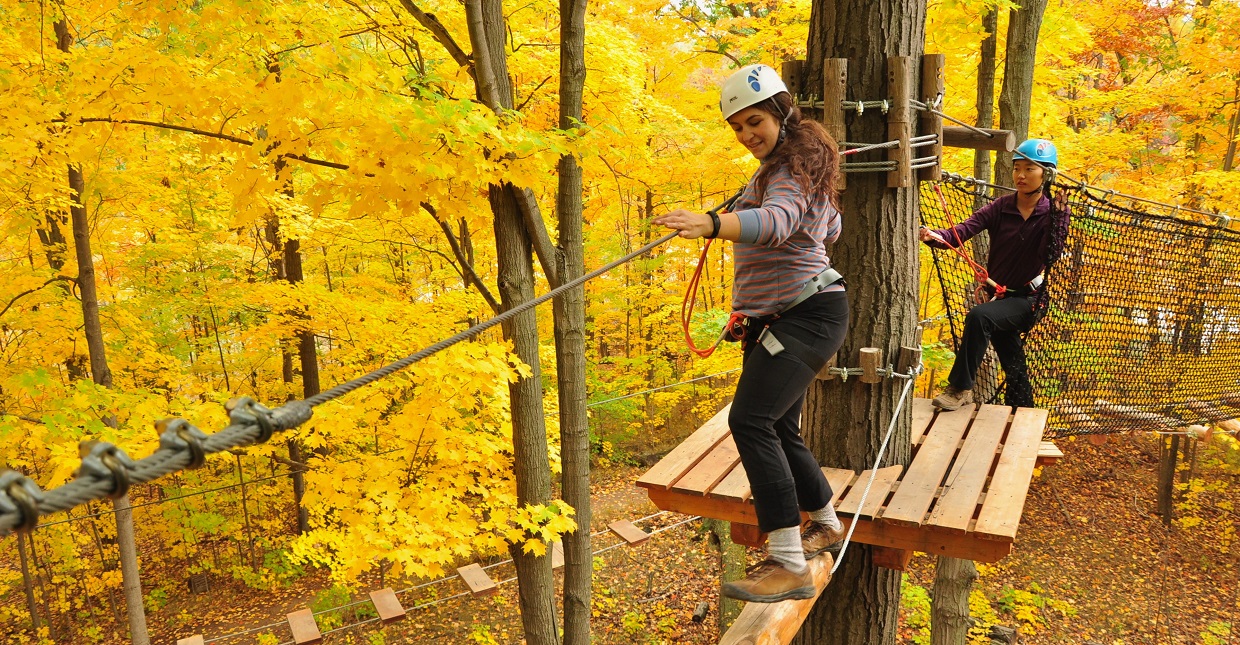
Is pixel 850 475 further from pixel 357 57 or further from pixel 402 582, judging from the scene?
pixel 402 582

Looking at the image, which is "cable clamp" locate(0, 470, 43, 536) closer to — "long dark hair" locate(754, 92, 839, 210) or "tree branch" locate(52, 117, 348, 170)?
"long dark hair" locate(754, 92, 839, 210)

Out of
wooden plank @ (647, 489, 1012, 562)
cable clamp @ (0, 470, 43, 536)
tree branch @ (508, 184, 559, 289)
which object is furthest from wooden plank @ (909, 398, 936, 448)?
cable clamp @ (0, 470, 43, 536)

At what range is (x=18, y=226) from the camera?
618 cm

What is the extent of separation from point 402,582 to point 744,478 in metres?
8.95

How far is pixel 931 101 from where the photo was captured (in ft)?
8.80

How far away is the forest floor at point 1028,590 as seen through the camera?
8.69 m

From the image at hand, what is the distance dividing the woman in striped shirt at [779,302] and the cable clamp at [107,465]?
1489 millimetres

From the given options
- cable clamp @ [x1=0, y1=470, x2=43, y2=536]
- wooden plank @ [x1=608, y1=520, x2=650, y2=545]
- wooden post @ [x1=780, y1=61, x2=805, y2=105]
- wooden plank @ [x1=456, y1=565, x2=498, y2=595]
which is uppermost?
wooden post @ [x1=780, y1=61, x2=805, y2=105]

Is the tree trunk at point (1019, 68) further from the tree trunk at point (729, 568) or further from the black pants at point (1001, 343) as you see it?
the tree trunk at point (729, 568)

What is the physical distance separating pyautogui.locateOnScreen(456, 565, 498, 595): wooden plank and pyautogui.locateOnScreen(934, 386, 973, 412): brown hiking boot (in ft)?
18.3

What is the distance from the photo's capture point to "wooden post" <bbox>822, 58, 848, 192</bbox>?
2.55 m

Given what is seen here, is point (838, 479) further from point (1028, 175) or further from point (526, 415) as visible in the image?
point (526, 415)

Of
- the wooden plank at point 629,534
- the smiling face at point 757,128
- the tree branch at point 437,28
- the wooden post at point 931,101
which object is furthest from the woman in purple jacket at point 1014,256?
the wooden plank at point 629,534

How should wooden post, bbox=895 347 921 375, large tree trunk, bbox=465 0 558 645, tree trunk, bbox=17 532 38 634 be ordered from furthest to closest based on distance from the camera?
tree trunk, bbox=17 532 38 634 < large tree trunk, bbox=465 0 558 645 < wooden post, bbox=895 347 921 375
